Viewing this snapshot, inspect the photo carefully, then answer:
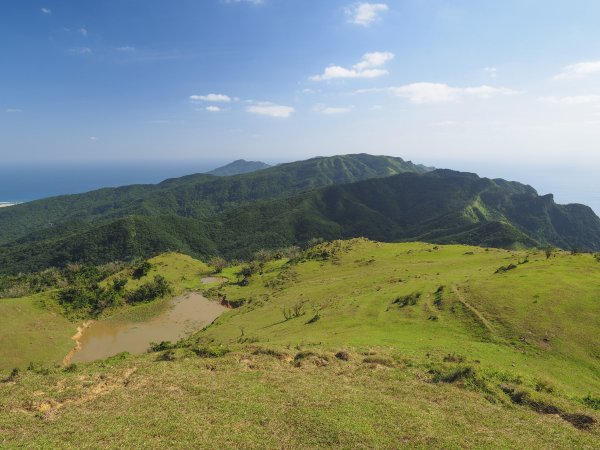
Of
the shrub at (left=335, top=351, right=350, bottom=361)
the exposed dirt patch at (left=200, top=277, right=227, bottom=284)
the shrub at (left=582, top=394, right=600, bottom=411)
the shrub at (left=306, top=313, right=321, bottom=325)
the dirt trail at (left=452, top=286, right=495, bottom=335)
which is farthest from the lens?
the exposed dirt patch at (left=200, top=277, right=227, bottom=284)

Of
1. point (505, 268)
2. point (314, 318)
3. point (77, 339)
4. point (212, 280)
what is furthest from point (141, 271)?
point (505, 268)

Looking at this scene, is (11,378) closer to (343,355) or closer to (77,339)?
(343,355)

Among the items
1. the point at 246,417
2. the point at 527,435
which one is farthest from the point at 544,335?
the point at 246,417

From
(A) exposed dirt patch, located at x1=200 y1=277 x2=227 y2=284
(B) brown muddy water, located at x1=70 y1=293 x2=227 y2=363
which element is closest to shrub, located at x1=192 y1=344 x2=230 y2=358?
(B) brown muddy water, located at x1=70 y1=293 x2=227 y2=363

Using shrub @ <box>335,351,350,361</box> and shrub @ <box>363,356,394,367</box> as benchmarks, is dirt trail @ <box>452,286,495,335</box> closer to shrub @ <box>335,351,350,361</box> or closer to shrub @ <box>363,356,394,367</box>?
shrub @ <box>363,356,394,367</box>

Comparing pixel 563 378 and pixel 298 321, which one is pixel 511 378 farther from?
pixel 298 321

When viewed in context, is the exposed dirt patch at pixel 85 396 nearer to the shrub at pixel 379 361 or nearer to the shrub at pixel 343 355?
the shrub at pixel 343 355
